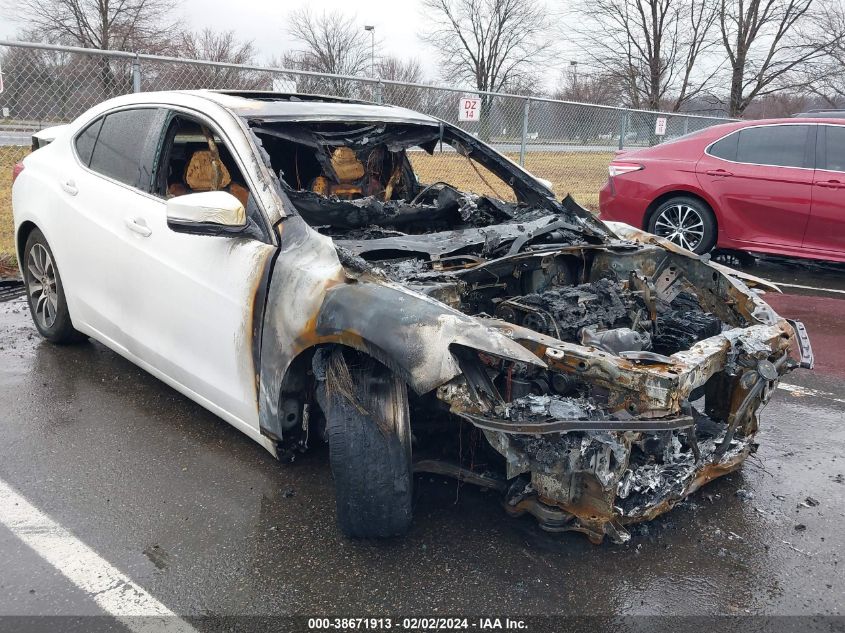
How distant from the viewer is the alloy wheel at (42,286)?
4.70 metres

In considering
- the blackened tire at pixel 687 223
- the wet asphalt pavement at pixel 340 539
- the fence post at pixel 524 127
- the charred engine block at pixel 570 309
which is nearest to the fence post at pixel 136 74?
the wet asphalt pavement at pixel 340 539

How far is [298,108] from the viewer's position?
3.85 m

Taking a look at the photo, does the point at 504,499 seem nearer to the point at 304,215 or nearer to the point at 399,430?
the point at 399,430

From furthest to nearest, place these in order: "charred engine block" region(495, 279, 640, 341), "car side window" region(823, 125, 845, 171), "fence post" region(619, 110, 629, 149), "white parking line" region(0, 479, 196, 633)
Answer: "fence post" region(619, 110, 629, 149) → "car side window" region(823, 125, 845, 171) → "charred engine block" region(495, 279, 640, 341) → "white parking line" region(0, 479, 196, 633)

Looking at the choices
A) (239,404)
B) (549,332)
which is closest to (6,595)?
(239,404)

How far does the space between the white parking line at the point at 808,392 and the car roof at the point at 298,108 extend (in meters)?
2.93

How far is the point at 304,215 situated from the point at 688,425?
1998 mm

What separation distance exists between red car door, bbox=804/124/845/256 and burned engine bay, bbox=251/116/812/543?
403 cm

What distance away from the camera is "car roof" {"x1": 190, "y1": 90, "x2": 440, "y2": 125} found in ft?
11.9

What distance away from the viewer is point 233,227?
3020mm

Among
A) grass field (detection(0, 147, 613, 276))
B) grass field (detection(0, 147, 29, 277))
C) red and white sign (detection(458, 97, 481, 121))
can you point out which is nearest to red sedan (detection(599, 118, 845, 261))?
grass field (detection(0, 147, 613, 276))

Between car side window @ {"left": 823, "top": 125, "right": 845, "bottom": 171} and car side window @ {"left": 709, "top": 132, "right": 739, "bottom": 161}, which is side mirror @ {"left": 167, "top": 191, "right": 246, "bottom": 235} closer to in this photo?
car side window @ {"left": 709, "top": 132, "right": 739, "bottom": 161}

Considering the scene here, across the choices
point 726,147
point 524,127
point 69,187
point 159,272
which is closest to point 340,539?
point 159,272

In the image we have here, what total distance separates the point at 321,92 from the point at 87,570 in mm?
8290
